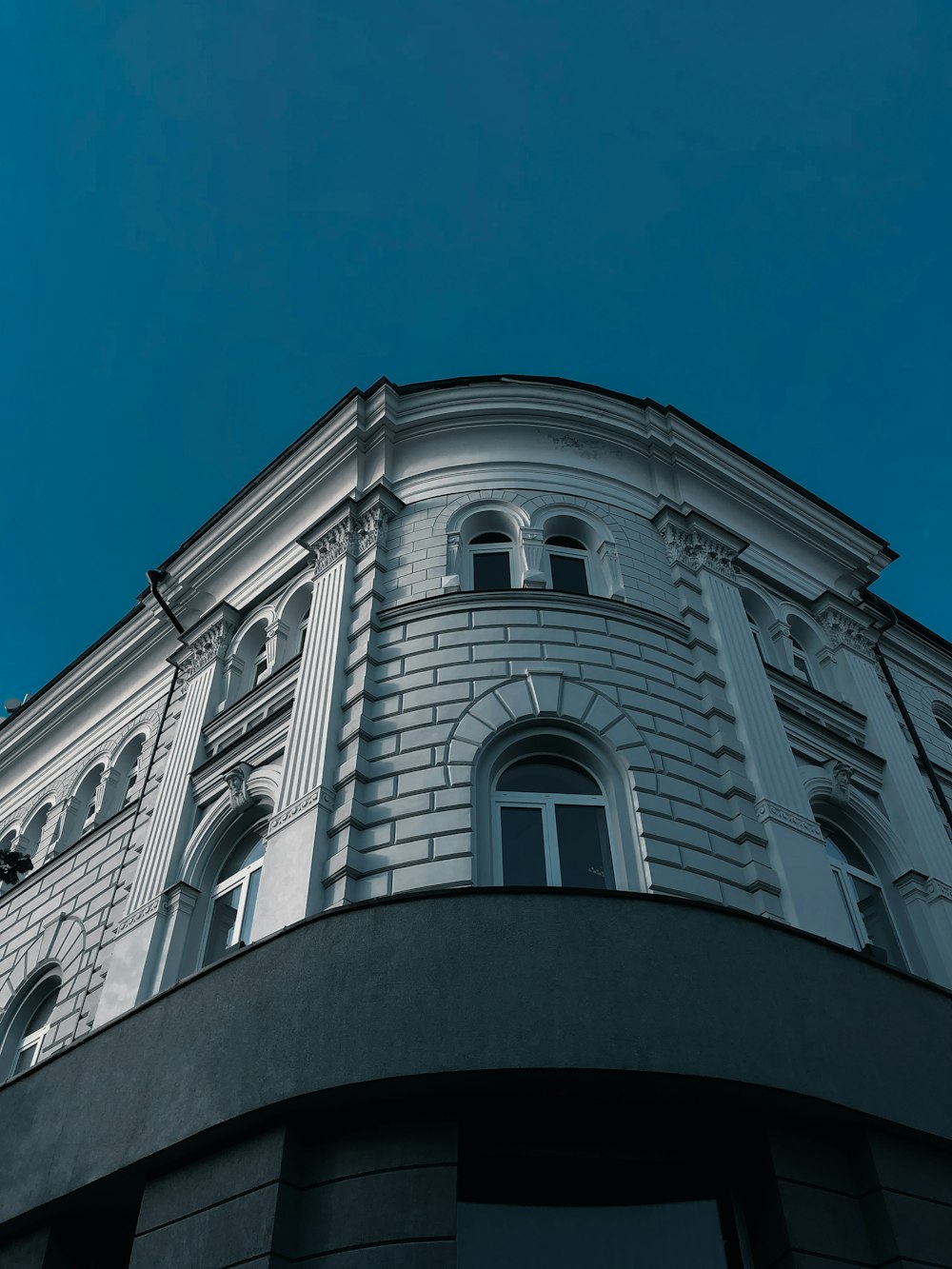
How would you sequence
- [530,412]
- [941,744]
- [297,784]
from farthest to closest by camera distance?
[941,744] → [530,412] → [297,784]

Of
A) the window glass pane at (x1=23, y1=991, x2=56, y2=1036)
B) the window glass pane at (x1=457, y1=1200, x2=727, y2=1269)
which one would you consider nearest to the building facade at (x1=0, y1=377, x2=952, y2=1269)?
the window glass pane at (x1=457, y1=1200, x2=727, y2=1269)

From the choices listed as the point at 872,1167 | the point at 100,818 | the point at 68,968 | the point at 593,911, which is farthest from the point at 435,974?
the point at 100,818

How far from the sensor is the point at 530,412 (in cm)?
1852

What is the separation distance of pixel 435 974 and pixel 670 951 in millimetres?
2220

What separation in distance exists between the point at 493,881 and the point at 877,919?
6269mm

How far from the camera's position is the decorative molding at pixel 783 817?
45.0ft

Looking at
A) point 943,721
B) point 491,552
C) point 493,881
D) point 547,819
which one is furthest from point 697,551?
point 943,721

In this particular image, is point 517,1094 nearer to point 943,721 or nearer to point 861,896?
point 861,896

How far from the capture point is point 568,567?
17.1 metres

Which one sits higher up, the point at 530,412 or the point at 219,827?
the point at 530,412

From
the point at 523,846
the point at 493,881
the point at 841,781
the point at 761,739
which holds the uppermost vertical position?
the point at 841,781

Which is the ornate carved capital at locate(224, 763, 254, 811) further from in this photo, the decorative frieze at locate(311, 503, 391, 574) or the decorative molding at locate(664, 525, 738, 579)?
the decorative molding at locate(664, 525, 738, 579)

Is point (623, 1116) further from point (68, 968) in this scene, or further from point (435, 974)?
point (68, 968)

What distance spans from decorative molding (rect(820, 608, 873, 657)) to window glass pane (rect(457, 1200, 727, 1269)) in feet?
38.9
